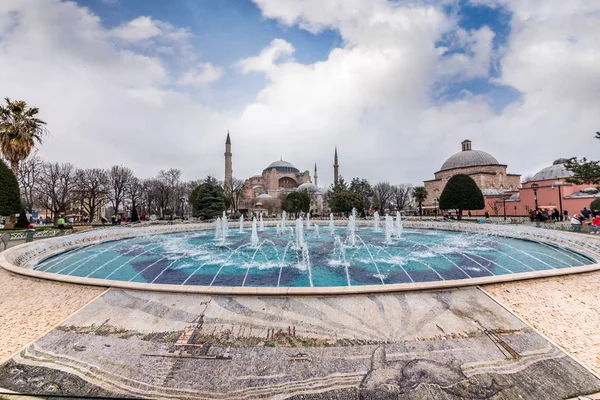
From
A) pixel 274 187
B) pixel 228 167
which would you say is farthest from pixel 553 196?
pixel 274 187

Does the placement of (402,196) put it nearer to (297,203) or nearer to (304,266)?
(297,203)

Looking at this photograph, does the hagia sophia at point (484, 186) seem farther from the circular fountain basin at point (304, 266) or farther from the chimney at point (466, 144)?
the circular fountain basin at point (304, 266)

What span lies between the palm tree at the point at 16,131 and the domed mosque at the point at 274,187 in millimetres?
37493

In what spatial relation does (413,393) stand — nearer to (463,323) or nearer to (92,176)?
(463,323)

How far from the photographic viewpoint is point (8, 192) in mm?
17625

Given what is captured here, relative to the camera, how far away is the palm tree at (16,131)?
19.5 m

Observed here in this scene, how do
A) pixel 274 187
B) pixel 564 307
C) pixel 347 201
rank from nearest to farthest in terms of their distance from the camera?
pixel 564 307 → pixel 347 201 → pixel 274 187

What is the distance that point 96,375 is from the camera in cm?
301

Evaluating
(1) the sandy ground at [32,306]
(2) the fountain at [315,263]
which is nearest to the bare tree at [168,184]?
(2) the fountain at [315,263]

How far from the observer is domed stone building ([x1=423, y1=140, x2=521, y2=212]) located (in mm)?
46375

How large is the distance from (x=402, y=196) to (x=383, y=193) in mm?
6927

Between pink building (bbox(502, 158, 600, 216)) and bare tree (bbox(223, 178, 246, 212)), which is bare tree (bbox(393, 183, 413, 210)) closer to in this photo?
pink building (bbox(502, 158, 600, 216))

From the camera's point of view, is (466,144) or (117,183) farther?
(466,144)

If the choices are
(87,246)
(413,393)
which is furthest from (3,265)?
(413,393)
